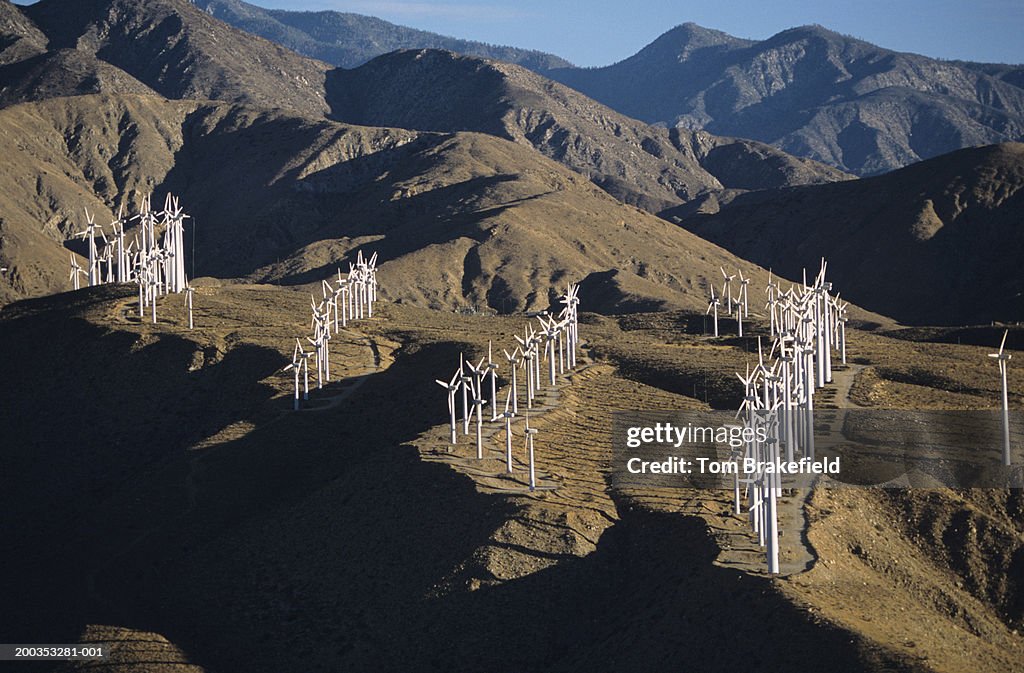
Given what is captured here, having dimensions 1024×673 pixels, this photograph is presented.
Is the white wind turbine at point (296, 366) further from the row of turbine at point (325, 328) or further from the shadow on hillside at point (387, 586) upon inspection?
the shadow on hillside at point (387, 586)

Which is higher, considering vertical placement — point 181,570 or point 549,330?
point 549,330

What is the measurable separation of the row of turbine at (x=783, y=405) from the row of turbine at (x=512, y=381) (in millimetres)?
13204

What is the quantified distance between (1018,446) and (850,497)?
14021 mm

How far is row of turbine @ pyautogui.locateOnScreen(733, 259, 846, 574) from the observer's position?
230 feet

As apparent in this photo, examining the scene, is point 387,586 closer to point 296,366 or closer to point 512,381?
point 512,381

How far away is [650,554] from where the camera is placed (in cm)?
7375

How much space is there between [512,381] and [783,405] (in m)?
21.5

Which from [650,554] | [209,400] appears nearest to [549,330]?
[209,400]

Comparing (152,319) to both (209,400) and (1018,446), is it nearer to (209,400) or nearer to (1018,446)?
(209,400)

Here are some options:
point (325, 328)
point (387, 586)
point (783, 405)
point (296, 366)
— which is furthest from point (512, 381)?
point (387, 586)

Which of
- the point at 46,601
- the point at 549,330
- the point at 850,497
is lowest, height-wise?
the point at 46,601

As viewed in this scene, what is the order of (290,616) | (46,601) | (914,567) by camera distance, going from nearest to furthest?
(914,567), (290,616), (46,601)

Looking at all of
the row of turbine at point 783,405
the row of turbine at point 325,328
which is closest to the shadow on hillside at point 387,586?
the row of turbine at point 783,405

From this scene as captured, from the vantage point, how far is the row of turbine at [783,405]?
70000 mm
